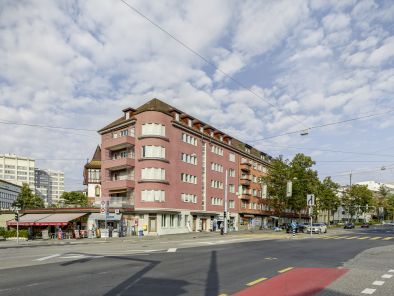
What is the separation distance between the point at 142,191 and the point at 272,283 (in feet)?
143

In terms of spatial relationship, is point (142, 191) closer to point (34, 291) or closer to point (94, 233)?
point (94, 233)

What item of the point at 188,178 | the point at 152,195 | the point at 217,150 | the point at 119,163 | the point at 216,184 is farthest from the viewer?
the point at 217,150

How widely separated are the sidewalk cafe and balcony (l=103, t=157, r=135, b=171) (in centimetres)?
774

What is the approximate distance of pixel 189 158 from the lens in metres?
61.1

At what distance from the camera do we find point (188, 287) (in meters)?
10.8

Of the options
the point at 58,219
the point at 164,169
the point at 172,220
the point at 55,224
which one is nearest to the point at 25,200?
the point at 58,219

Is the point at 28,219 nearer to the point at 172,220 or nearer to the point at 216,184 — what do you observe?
the point at 172,220

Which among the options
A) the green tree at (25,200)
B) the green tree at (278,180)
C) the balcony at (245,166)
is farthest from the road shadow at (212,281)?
the green tree at (25,200)

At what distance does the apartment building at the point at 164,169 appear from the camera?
54062 mm

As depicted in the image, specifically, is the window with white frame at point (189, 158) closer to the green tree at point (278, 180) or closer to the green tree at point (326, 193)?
the green tree at point (278, 180)

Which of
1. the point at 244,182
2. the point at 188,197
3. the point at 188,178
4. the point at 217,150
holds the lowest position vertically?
the point at 188,197

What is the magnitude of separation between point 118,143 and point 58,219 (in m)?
12.9

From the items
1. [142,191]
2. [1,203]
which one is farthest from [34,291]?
[1,203]

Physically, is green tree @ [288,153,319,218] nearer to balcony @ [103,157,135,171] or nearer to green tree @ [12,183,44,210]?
balcony @ [103,157,135,171]
